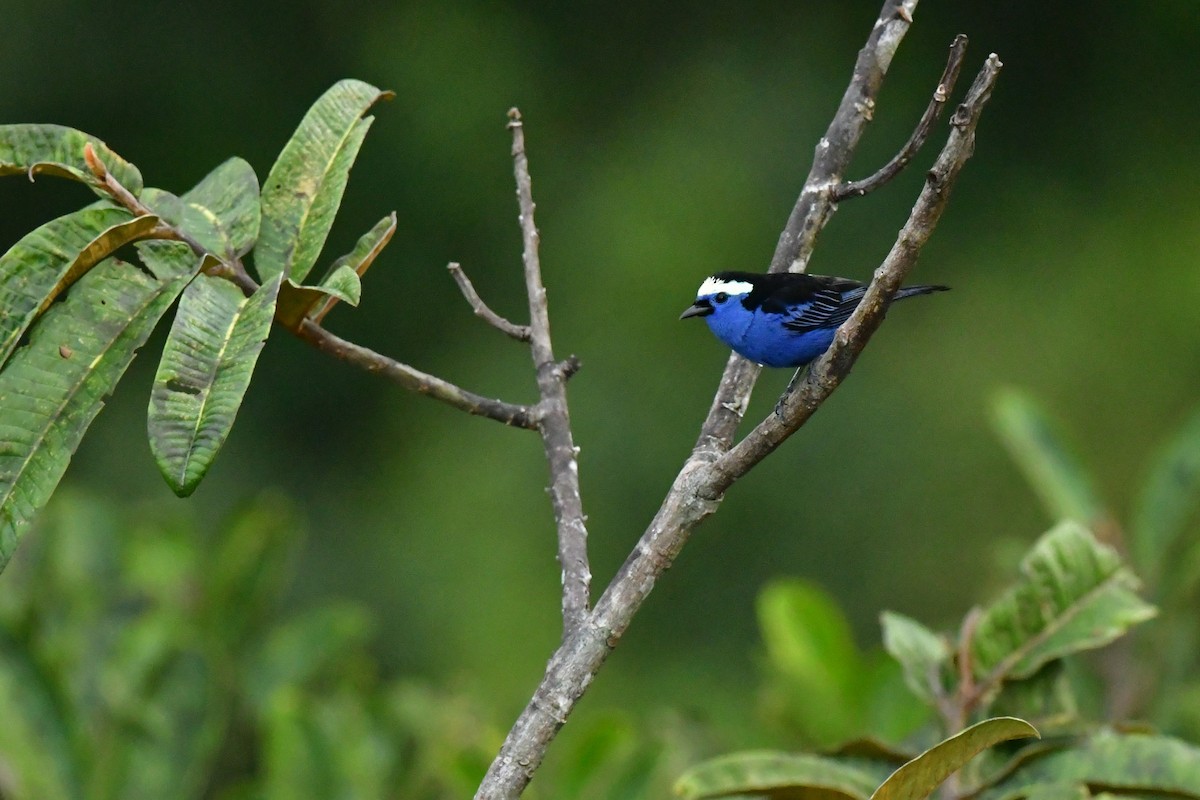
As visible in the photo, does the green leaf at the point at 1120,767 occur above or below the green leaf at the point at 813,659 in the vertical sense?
above

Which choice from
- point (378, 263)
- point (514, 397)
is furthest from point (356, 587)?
point (378, 263)

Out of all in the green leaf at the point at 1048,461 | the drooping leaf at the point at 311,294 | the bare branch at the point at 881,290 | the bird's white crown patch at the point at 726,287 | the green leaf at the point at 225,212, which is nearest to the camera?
the bare branch at the point at 881,290

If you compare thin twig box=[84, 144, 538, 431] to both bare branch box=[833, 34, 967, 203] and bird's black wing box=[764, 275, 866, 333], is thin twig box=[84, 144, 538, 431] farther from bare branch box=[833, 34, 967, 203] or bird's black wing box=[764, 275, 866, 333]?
bird's black wing box=[764, 275, 866, 333]

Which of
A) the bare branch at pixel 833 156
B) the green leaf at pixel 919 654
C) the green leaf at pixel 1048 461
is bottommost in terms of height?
the green leaf at pixel 919 654

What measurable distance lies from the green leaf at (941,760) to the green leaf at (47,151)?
3.28 feet

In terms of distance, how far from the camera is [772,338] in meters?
2.26

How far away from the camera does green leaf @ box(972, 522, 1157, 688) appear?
Answer: 6.09ft

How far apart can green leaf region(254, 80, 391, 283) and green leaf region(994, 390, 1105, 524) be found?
5.11ft

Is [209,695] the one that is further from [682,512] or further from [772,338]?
[682,512]

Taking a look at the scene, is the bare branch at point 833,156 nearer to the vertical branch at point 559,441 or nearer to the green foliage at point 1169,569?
the vertical branch at point 559,441

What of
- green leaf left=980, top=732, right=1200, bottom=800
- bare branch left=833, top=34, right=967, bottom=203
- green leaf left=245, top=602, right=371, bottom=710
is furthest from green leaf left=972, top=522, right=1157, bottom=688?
green leaf left=245, top=602, right=371, bottom=710

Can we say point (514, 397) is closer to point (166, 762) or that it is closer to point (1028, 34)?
point (1028, 34)

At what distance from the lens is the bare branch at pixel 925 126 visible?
1.28 m

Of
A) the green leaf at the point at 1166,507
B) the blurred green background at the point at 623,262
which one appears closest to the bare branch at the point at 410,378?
the green leaf at the point at 1166,507
